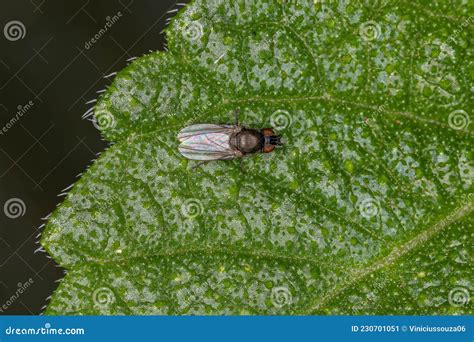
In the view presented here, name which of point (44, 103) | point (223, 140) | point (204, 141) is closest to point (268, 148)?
point (223, 140)

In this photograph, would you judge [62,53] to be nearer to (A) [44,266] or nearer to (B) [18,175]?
(B) [18,175]

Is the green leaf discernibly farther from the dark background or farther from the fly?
the dark background

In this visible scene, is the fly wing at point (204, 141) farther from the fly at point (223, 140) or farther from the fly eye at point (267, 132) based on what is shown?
the fly eye at point (267, 132)

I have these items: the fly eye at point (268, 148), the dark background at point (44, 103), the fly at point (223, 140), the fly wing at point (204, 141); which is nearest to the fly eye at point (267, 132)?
the fly at point (223, 140)

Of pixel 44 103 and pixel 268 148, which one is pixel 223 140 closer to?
pixel 268 148

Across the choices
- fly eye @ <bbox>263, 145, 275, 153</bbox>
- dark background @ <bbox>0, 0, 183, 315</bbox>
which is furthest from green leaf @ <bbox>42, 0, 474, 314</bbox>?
dark background @ <bbox>0, 0, 183, 315</bbox>

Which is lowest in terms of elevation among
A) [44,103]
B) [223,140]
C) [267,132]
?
[44,103]
